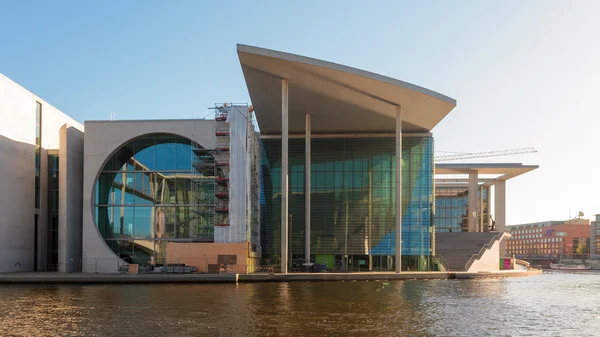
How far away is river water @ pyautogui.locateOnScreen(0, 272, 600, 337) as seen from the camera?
617 inches

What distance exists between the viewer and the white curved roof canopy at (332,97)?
111 ft

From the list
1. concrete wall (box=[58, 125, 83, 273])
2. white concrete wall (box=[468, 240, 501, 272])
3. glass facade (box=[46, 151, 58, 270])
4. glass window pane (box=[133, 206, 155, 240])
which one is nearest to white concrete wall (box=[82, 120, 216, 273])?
concrete wall (box=[58, 125, 83, 273])

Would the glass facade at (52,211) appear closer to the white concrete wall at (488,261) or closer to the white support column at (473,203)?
the white concrete wall at (488,261)

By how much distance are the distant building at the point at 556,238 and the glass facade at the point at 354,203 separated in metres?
102

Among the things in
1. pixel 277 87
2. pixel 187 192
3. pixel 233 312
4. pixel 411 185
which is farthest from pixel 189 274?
pixel 411 185

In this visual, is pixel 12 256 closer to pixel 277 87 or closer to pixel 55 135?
pixel 55 135

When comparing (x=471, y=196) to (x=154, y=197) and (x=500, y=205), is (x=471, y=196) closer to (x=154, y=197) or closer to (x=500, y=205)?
(x=500, y=205)

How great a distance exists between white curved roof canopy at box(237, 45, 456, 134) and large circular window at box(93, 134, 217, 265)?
6.39 metres

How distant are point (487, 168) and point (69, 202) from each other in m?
43.1

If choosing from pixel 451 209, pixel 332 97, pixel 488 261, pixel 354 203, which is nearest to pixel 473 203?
pixel 488 261

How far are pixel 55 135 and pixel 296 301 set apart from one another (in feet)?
94.6

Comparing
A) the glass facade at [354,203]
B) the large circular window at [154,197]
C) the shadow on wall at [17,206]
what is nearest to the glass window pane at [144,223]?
the large circular window at [154,197]

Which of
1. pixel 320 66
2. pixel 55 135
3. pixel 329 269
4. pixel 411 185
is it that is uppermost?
pixel 320 66

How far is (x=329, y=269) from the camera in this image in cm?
4372
